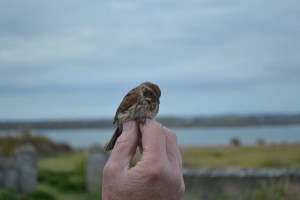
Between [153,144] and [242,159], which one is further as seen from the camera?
[242,159]

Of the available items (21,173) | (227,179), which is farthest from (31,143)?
(227,179)

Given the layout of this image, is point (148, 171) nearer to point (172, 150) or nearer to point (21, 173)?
point (172, 150)

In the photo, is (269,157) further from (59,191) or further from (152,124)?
(152,124)

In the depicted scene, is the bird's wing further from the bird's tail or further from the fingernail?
the fingernail

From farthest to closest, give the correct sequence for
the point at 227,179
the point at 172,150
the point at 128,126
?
the point at 227,179, the point at 128,126, the point at 172,150

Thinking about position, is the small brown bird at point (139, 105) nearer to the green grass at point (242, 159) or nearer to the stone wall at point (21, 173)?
the stone wall at point (21, 173)

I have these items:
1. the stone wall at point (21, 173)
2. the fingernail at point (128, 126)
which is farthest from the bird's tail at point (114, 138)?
the stone wall at point (21, 173)
